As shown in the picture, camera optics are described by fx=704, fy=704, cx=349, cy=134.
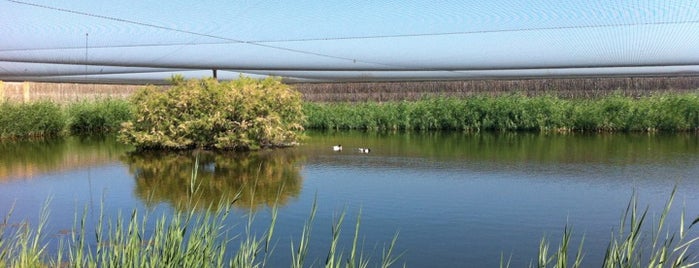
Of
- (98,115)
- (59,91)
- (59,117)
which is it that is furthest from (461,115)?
(59,91)

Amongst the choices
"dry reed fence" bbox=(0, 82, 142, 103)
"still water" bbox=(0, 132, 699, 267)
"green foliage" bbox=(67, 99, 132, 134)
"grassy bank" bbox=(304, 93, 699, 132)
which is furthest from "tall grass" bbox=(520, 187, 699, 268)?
"green foliage" bbox=(67, 99, 132, 134)

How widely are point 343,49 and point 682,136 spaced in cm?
758

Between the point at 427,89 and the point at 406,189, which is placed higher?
the point at 427,89

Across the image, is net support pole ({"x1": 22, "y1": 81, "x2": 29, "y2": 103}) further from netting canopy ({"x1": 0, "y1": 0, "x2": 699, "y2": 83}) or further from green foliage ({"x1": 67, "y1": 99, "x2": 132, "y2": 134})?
netting canopy ({"x1": 0, "y1": 0, "x2": 699, "y2": 83})

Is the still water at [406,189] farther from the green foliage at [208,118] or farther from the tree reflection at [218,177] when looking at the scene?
the green foliage at [208,118]

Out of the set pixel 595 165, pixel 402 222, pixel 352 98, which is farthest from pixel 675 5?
pixel 352 98

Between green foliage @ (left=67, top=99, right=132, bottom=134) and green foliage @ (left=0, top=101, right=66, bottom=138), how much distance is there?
94cm

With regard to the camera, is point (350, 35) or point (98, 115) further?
point (98, 115)

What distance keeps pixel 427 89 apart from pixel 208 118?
10.3m

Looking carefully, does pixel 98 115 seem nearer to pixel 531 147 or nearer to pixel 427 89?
pixel 427 89

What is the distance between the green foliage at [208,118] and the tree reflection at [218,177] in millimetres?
296

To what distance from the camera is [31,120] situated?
1572 cm

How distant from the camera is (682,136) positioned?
1498 cm

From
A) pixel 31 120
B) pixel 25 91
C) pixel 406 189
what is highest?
pixel 25 91
